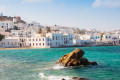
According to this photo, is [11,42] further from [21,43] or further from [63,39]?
[63,39]

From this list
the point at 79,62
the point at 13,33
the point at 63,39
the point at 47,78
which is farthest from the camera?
the point at 13,33

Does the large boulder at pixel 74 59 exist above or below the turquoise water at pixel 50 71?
above

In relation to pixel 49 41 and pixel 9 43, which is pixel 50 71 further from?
pixel 9 43

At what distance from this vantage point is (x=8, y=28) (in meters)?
117

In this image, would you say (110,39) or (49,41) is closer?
(49,41)

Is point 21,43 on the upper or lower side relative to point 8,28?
lower

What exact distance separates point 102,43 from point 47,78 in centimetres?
9541

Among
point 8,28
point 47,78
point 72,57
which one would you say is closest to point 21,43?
point 8,28

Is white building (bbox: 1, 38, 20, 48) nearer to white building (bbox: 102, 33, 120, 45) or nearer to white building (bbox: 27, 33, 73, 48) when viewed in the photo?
white building (bbox: 27, 33, 73, 48)

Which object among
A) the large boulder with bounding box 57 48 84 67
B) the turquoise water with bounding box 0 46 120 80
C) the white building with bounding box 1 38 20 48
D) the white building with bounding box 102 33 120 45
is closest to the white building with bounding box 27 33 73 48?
the white building with bounding box 1 38 20 48

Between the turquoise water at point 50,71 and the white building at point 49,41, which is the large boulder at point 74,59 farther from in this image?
the white building at point 49,41

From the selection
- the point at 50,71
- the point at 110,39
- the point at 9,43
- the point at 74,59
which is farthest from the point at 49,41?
the point at 50,71

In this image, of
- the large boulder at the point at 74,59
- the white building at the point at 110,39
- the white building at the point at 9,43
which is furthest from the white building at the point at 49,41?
the large boulder at the point at 74,59

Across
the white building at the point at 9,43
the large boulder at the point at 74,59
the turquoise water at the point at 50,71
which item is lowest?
the turquoise water at the point at 50,71
